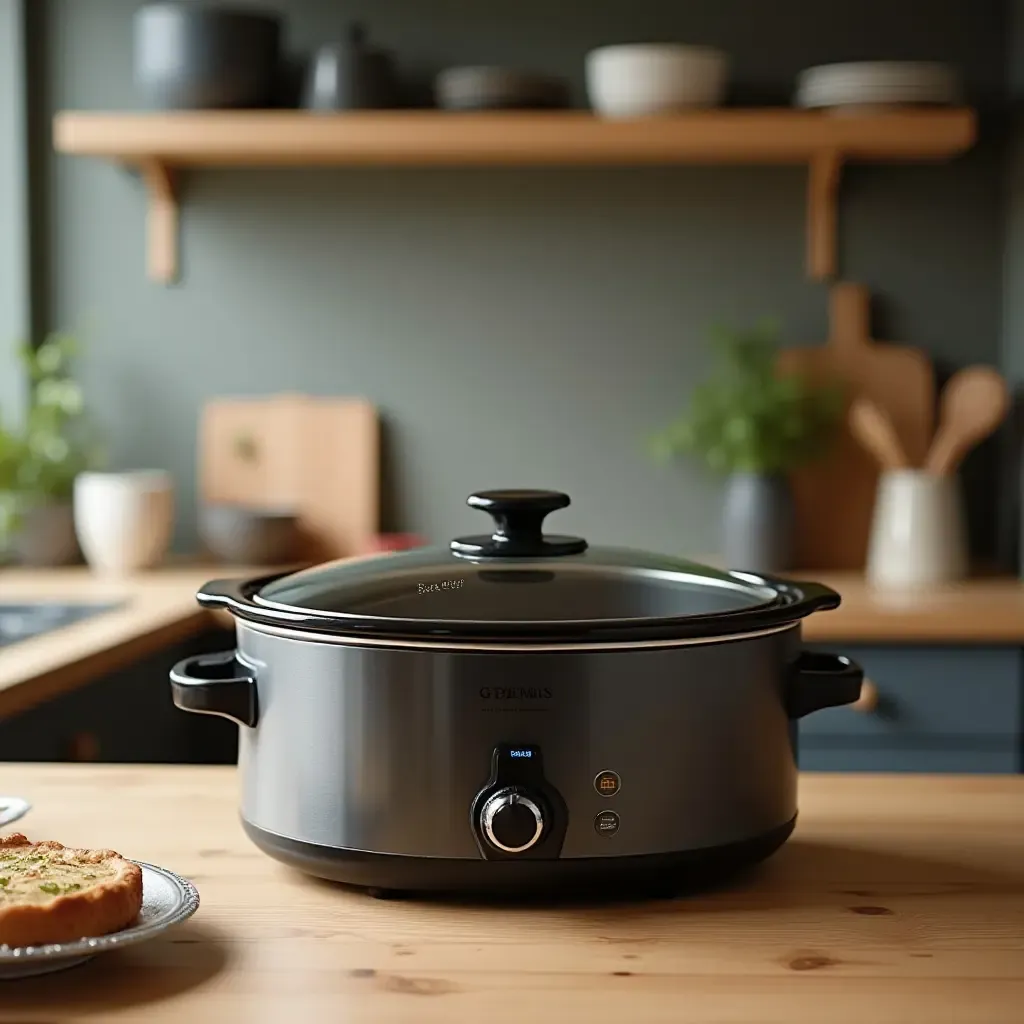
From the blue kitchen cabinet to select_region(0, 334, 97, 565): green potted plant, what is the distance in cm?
140

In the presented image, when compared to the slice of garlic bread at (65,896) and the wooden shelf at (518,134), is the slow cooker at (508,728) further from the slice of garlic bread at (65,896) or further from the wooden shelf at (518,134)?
the wooden shelf at (518,134)

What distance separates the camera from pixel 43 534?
2920 millimetres

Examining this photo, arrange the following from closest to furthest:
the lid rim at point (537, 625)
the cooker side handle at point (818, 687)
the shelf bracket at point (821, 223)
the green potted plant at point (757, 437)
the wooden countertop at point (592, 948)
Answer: the wooden countertop at point (592, 948) → the lid rim at point (537, 625) → the cooker side handle at point (818, 687) → the green potted plant at point (757, 437) → the shelf bracket at point (821, 223)

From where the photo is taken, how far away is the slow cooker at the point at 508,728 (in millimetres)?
931

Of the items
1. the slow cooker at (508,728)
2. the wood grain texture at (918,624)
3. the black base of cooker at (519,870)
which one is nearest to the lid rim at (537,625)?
the slow cooker at (508,728)

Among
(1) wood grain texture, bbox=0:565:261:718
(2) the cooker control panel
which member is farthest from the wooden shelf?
A: (2) the cooker control panel

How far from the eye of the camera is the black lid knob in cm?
108

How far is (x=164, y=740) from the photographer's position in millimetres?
2393

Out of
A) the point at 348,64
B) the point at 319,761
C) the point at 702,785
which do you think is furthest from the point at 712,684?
the point at 348,64

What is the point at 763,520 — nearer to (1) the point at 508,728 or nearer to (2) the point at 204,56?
(2) the point at 204,56

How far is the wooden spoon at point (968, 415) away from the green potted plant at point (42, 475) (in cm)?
158

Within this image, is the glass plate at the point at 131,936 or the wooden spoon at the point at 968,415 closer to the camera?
the glass plate at the point at 131,936

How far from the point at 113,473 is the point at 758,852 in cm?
232

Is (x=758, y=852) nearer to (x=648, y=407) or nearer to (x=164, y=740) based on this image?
(x=164, y=740)
